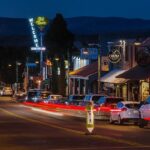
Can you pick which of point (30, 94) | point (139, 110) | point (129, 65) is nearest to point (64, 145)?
point (139, 110)

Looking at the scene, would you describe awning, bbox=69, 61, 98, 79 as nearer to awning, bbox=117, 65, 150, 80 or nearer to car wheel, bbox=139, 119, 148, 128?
awning, bbox=117, 65, 150, 80

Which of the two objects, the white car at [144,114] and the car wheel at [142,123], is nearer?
the white car at [144,114]

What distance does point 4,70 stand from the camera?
524ft

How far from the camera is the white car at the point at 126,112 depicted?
38875 millimetres

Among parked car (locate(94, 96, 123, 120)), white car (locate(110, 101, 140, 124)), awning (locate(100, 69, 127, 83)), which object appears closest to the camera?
white car (locate(110, 101, 140, 124))

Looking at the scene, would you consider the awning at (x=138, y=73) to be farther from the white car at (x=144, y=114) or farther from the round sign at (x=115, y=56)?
the white car at (x=144, y=114)

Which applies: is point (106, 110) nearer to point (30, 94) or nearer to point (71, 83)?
point (30, 94)

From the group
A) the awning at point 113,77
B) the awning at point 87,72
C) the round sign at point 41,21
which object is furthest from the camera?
the round sign at point 41,21

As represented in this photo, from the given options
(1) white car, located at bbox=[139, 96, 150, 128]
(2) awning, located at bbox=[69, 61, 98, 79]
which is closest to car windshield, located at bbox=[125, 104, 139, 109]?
(1) white car, located at bbox=[139, 96, 150, 128]

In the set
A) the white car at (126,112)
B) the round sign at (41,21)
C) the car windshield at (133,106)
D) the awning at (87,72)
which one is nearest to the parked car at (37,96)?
the awning at (87,72)

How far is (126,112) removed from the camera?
39.0 m

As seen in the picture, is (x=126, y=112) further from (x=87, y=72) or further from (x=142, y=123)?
(x=87, y=72)

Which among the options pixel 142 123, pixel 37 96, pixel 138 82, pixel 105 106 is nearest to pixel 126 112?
pixel 142 123

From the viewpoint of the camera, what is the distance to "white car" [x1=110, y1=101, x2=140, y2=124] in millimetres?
38875
